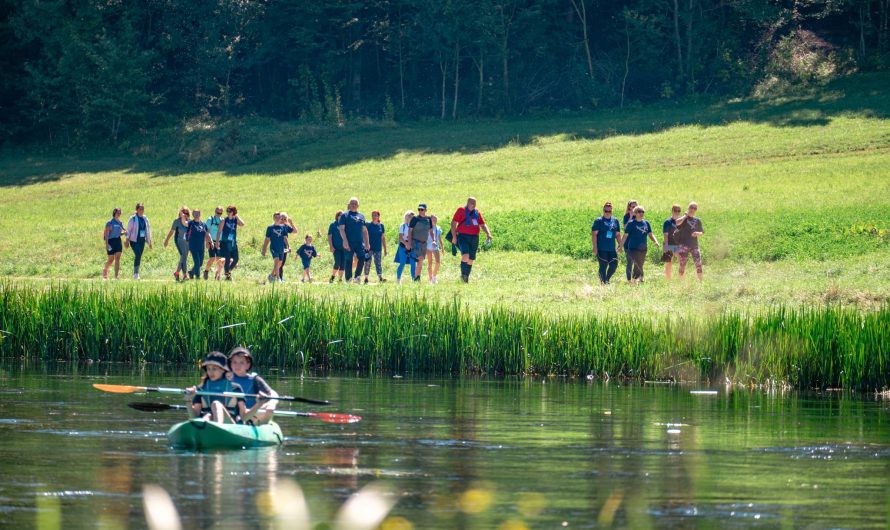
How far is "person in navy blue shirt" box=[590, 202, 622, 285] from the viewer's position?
3300cm

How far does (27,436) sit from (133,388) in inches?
84.6

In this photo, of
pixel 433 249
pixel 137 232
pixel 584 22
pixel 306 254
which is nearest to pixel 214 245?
pixel 137 232

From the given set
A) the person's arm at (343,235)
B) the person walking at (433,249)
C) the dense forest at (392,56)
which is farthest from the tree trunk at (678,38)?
the person's arm at (343,235)

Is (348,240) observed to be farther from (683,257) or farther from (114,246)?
(683,257)

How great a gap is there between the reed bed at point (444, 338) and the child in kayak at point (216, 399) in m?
7.22

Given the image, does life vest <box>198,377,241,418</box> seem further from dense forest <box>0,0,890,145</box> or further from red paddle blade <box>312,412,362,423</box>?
dense forest <box>0,0,890,145</box>

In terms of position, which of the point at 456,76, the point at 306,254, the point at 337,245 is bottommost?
the point at 306,254

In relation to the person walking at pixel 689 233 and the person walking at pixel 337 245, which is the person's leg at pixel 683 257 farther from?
the person walking at pixel 337 245

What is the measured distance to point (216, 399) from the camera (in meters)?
16.6

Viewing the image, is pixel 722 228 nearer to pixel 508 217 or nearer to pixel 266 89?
pixel 508 217

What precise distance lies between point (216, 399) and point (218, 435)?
100cm

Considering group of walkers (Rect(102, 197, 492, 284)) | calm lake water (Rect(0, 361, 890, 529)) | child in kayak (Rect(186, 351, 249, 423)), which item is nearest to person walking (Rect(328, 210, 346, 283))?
group of walkers (Rect(102, 197, 492, 284))

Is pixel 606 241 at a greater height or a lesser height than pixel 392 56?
lesser

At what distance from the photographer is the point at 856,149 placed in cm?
5800
